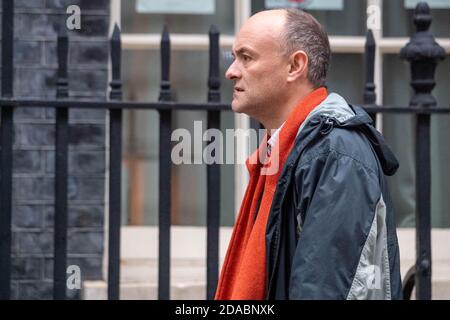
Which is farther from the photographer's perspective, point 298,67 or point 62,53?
point 62,53

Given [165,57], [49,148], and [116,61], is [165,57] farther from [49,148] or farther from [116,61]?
[49,148]

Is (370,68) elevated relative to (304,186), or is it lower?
elevated

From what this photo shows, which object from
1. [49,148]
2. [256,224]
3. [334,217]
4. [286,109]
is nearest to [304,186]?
[334,217]

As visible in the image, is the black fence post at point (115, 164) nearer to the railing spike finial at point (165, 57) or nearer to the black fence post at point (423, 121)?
the railing spike finial at point (165, 57)

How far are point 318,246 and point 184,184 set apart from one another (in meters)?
3.47

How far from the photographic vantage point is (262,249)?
308 centimetres

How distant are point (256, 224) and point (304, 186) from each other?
25cm

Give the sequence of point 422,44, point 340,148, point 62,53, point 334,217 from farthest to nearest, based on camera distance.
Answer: point 422,44
point 62,53
point 340,148
point 334,217

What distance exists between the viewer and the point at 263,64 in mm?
3264

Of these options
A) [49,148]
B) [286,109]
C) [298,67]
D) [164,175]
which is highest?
[298,67]

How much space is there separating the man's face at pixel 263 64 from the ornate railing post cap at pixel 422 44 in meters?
1.56

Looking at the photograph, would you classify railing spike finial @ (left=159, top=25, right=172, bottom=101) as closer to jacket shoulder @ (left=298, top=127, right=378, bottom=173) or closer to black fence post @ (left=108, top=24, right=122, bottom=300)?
black fence post @ (left=108, top=24, right=122, bottom=300)

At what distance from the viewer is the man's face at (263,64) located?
128 inches
